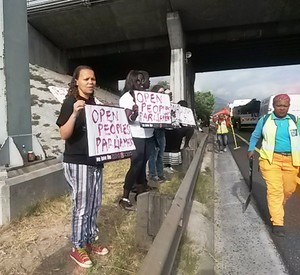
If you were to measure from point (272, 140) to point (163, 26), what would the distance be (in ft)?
61.9

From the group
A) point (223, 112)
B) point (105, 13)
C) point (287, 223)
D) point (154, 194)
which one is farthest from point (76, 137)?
point (105, 13)

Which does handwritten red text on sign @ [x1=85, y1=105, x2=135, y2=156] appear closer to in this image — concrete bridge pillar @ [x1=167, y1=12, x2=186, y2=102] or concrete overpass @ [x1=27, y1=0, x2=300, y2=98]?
concrete overpass @ [x1=27, y1=0, x2=300, y2=98]

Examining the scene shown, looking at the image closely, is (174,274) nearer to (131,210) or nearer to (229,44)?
(131,210)

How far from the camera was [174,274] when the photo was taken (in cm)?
279

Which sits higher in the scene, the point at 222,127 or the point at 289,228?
the point at 222,127

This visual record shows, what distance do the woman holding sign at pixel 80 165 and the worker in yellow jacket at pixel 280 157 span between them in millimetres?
2438

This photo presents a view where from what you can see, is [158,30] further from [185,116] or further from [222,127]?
[185,116]

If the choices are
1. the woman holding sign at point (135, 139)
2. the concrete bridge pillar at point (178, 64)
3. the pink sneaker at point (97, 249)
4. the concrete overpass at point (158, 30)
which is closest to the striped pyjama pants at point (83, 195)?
the pink sneaker at point (97, 249)

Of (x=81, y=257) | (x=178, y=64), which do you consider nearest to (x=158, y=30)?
(x=178, y=64)

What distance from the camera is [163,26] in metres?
21.6

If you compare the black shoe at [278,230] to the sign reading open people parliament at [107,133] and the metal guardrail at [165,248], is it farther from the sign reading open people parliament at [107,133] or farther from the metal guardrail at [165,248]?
the sign reading open people parliament at [107,133]

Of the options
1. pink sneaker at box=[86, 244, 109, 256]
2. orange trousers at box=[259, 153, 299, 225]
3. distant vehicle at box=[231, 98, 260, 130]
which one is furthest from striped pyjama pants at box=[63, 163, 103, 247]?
distant vehicle at box=[231, 98, 260, 130]

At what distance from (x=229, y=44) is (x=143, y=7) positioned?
8.53 m

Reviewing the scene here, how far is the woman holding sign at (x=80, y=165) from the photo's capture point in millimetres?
2764
